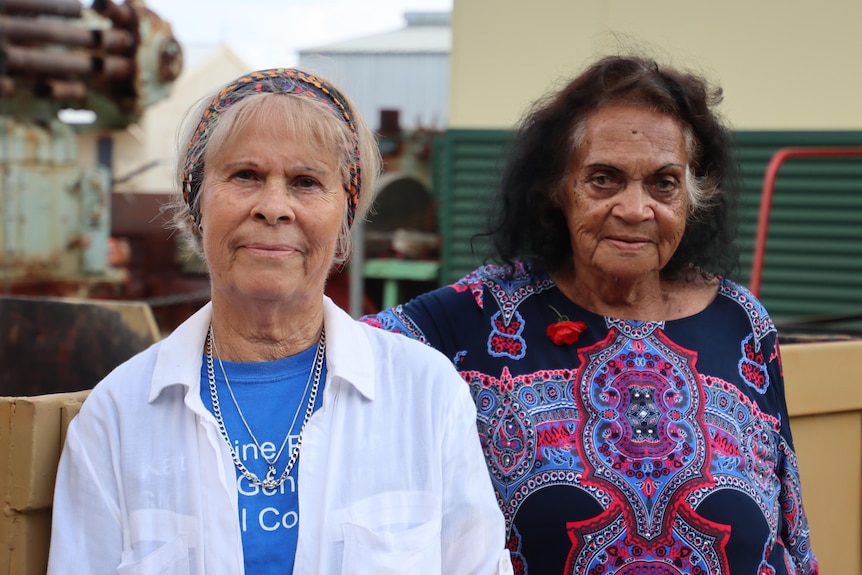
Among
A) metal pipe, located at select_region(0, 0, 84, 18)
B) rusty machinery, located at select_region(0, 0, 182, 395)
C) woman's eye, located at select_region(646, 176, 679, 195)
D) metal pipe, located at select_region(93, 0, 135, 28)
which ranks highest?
metal pipe, located at select_region(93, 0, 135, 28)

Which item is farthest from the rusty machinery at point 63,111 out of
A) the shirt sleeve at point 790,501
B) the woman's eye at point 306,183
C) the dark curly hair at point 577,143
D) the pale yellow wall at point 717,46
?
the shirt sleeve at point 790,501

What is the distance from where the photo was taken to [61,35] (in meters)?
6.50

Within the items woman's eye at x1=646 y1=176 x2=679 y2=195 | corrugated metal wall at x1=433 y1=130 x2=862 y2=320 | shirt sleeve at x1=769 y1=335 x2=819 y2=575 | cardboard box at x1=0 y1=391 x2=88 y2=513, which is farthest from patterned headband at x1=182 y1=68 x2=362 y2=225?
corrugated metal wall at x1=433 y1=130 x2=862 y2=320

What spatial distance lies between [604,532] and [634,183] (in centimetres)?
76

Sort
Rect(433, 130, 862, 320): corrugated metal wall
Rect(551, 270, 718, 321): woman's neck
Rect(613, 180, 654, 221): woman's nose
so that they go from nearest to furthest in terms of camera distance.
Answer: Rect(613, 180, 654, 221): woman's nose → Rect(551, 270, 718, 321): woman's neck → Rect(433, 130, 862, 320): corrugated metal wall

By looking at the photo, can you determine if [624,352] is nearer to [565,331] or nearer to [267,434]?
[565,331]

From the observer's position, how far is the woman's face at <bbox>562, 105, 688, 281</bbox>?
2148 millimetres

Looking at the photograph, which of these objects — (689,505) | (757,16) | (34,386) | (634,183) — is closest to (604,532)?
(689,505)

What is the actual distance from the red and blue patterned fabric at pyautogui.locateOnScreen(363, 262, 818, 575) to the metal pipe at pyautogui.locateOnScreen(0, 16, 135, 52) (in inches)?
200

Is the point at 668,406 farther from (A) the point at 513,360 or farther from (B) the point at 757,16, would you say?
(B) the point at 757,16

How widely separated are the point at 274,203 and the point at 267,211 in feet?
0.06

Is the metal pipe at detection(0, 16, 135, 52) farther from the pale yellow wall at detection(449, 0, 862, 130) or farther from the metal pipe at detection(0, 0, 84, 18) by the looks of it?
the pale yellow wall at detection(449, 0, 862, 130)

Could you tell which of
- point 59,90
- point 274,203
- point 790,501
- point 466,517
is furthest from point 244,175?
point 59,90

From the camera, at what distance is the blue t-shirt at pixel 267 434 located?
1587mm
